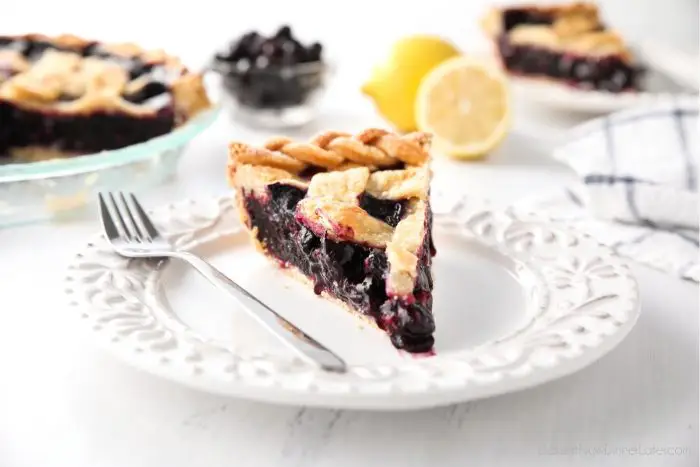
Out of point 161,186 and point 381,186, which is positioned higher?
point 381,186

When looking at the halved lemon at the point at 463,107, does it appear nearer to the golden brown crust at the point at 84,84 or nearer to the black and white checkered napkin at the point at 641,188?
the black and white checkered napkin at the point at 641,188

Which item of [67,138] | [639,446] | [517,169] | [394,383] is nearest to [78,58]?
[67,138]

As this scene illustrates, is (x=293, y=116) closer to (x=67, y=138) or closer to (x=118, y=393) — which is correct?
(x=67, y=138)

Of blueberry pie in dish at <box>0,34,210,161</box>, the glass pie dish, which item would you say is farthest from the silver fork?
blueberry pie in dish at <box>0,34,210,161</box>

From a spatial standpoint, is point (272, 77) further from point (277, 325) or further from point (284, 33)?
point (277, 325)

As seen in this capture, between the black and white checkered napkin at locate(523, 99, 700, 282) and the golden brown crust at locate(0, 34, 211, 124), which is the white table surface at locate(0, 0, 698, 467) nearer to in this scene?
the black and white checkered napkin at locate(523, 99, 700, 282)

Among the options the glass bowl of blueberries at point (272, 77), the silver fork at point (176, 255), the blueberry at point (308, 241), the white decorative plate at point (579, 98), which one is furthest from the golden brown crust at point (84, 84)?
the white decorative plate at point (579, 98)
